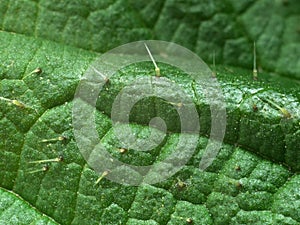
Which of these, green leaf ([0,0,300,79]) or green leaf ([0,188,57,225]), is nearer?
green leaf ([0,188,57,225])

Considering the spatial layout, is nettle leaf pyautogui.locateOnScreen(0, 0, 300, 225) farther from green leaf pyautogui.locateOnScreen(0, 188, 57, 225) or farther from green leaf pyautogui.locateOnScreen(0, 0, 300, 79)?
green leaf pyautogui.locateOnScreen(0, 0, 300, 79)

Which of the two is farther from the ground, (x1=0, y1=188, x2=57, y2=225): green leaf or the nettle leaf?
the nettle leaf

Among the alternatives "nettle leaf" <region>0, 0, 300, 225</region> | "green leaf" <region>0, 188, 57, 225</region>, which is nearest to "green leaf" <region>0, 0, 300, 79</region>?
"nettle leaf" <region>0, 0, 300, 225</region>

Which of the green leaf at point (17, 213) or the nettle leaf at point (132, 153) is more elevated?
the nettle leaf at point (132, 153)

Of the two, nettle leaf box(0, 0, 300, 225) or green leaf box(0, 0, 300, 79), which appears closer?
nettle leaf box(0, 0, 300, 225)

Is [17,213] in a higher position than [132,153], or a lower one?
lower

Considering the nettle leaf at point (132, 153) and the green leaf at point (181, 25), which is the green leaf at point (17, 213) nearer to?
the nettle leaf at point (132, 153)

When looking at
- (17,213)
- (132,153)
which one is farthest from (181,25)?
(17,213)

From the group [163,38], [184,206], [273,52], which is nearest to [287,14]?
[273,52]

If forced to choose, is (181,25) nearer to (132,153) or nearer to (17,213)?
(132,153)

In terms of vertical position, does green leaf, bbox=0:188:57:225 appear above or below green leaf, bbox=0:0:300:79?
below

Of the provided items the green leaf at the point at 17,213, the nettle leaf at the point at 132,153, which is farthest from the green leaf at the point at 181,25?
the green leaf at the point at 17,213

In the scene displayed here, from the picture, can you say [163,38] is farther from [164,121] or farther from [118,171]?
[118,171]
